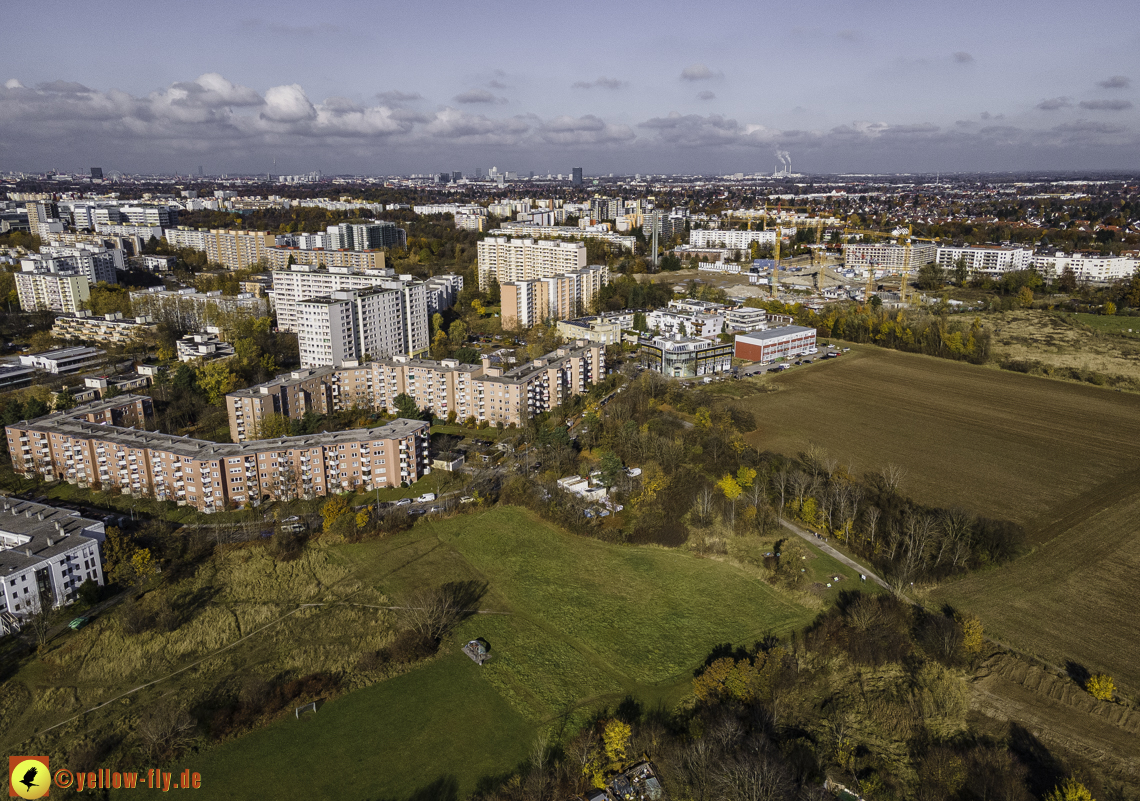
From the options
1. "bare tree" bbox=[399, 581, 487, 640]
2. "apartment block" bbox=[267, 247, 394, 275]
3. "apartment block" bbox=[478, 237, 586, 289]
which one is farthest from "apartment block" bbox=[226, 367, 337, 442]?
"apartment block" bbox=[478, 237, 586, 289]

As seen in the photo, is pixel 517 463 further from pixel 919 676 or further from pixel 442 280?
pixel 442 280

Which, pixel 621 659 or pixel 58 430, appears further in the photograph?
pixel 58 430

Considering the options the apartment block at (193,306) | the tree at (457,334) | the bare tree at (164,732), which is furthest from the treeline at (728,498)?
the apartment block at (193,306)

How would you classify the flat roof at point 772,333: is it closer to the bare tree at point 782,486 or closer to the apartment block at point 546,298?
the apartment block at point 546,298

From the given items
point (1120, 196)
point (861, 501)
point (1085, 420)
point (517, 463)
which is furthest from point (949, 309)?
point (1120, 196)

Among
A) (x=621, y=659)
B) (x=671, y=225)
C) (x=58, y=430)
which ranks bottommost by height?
(x=621, y=659)

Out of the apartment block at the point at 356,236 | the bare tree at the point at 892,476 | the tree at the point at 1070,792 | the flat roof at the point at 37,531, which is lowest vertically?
the tree at the point at 1070,792
